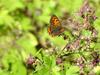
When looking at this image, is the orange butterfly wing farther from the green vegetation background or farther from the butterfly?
the green vegetation background

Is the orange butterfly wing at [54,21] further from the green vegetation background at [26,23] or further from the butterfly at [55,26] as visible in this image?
the green vegetation background at [26,23]

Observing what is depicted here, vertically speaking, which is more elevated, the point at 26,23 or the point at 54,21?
the point at 54,21

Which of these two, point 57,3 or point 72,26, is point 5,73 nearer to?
point 72,26

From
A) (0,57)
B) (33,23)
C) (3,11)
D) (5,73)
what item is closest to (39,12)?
(33,23)

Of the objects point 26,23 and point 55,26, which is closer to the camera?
point 55,26

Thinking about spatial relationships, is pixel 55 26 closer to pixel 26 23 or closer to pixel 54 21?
pixel 54 21

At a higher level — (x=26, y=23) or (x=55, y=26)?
(x=55, y=26)

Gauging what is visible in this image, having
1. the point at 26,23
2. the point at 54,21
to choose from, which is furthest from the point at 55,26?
the point at 26,23

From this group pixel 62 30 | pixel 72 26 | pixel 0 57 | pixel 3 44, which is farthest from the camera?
pixel 3 44

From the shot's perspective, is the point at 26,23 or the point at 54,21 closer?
the point at 54,21
